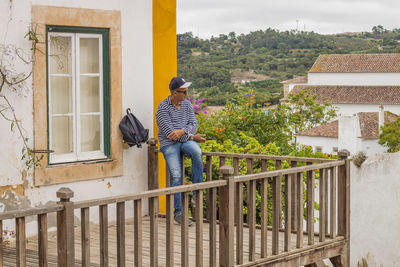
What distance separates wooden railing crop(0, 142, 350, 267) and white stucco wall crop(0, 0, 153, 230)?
30 cm

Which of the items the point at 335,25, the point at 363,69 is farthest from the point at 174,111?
the point at 335,25

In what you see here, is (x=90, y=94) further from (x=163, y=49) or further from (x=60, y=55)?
(x=163, y=49)

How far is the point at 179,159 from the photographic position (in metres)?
7.84

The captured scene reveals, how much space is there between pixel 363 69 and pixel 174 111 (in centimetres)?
10841

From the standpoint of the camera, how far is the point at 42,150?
24.3 feet

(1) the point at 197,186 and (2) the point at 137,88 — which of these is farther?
(2) the point at 137,88

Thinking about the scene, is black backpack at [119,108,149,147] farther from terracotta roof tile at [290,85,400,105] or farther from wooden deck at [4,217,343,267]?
terracotta roof tile at [290,85,400,105]

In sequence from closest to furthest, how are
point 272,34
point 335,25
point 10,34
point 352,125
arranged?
point 10,34 → point 352,125 → point 272,34 → point 335,25

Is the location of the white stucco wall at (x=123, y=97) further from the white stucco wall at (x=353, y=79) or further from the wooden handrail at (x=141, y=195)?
the white stucco wall at (x=353, y=79)

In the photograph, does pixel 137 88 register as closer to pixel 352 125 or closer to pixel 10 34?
pixel 10 34

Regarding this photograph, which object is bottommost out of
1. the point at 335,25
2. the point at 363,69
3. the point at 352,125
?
the point at 352,125

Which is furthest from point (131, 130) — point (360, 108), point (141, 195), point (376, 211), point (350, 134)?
point (360, 108)

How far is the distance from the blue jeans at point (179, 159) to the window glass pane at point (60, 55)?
1364 mm

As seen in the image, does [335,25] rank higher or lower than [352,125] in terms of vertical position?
higher
